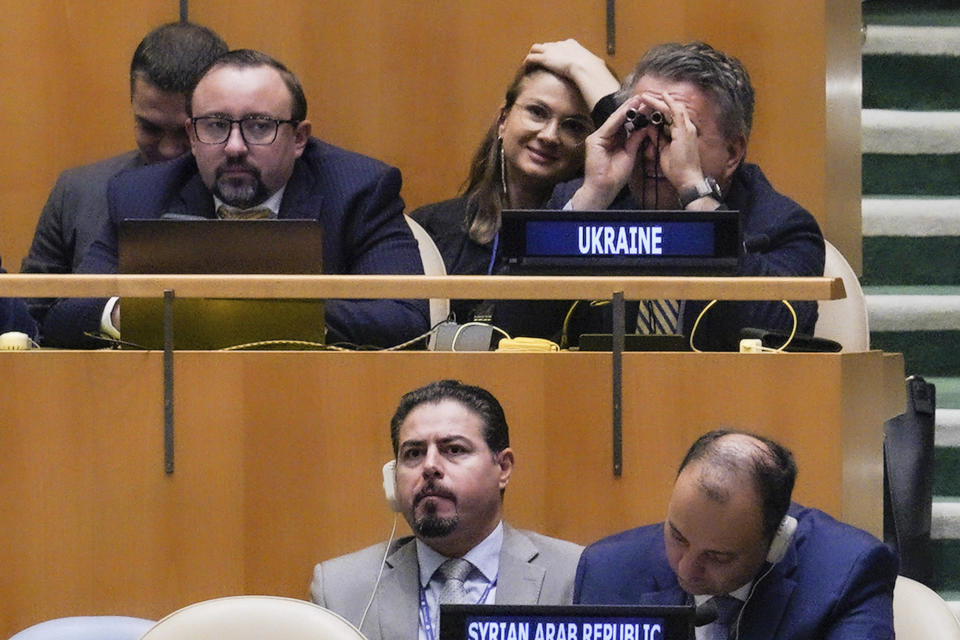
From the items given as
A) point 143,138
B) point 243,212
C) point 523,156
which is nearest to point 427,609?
point 243,212

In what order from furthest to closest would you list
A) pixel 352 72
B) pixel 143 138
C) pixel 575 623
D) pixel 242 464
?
pixel 352 72 < pixel 143 138 < pixel 242 464 < pixel 575 623

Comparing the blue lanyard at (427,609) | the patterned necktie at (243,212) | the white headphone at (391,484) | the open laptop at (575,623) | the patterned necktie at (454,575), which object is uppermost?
the patterned necktie at (243,212)

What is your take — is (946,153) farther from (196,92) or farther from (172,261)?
(172,261)

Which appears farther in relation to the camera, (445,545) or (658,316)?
(658,316)

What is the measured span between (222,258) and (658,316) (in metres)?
0.82

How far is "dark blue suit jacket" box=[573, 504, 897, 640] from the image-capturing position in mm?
2578

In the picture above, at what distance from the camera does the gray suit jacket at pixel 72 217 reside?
4.05m

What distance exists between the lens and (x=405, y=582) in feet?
9.23

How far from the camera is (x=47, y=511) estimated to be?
2.91 metres

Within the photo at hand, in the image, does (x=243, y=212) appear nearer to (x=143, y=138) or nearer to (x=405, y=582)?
(x=143, y=138)

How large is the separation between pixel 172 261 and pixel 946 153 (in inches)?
117

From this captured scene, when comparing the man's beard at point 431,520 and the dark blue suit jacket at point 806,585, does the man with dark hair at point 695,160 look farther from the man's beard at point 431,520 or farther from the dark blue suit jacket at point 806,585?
the man's beard at point 431,520

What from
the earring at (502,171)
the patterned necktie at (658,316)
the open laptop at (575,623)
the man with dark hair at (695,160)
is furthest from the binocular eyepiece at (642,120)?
the open laptop at (575,623)

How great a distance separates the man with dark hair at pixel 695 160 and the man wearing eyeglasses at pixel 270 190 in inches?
15.8
